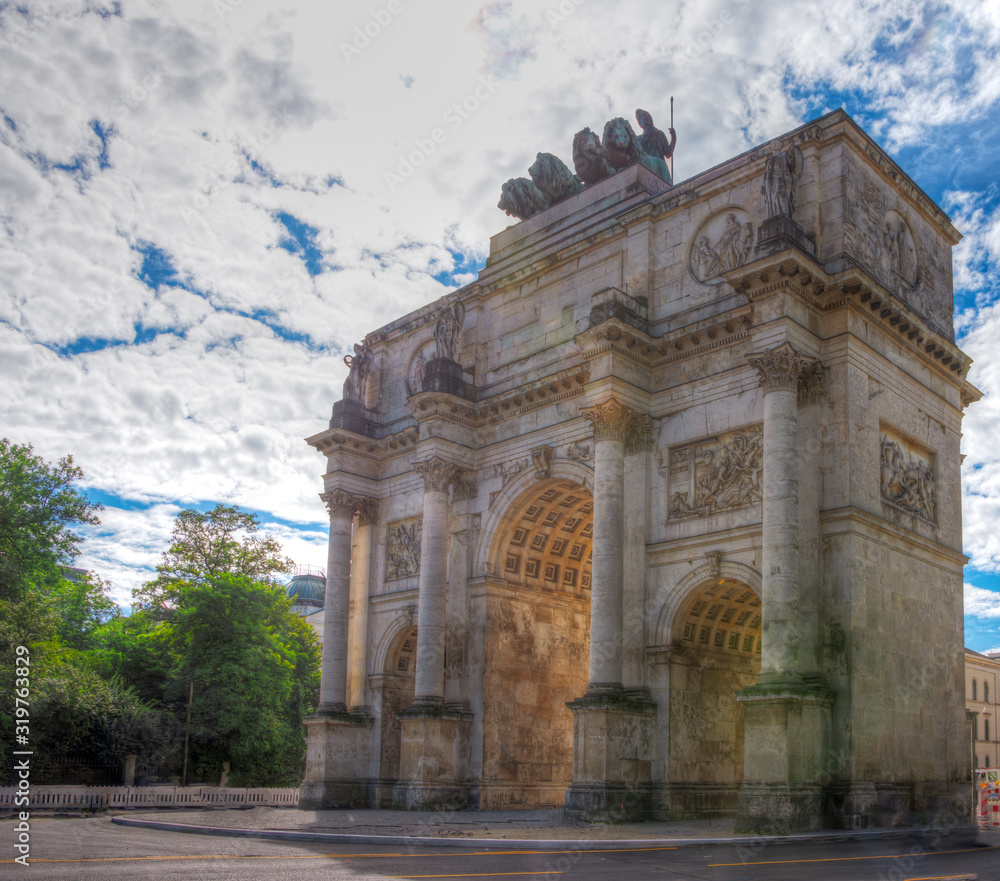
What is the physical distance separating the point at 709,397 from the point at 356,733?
15.3 m

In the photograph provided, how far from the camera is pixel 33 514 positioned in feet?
128

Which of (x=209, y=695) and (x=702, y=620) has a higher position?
(x=702, y=620)

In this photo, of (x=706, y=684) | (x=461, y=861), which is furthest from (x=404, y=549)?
(x=461, y=861)

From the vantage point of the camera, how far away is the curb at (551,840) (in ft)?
54.7

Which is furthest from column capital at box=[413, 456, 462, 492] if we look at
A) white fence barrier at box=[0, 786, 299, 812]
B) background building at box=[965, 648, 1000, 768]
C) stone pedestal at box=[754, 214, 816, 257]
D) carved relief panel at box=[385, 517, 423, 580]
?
background building at box=[965, 648, 1000, 768]

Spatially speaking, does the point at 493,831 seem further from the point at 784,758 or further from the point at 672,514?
the point at 672,514

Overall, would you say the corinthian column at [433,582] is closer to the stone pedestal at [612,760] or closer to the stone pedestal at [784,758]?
the stone pedestal at [612,760]

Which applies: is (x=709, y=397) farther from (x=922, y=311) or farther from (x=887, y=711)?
(x=887, y=711)

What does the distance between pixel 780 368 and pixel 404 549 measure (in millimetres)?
14858

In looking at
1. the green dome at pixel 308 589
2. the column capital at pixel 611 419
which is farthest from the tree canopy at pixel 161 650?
the green dome at pixel 308 589

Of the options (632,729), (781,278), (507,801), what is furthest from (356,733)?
(781,278)

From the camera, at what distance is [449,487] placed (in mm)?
30156

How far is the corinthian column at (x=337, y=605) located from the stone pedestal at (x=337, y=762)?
1.57 feet

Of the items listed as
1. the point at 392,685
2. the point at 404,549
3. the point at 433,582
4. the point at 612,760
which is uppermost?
the point at 404,549
